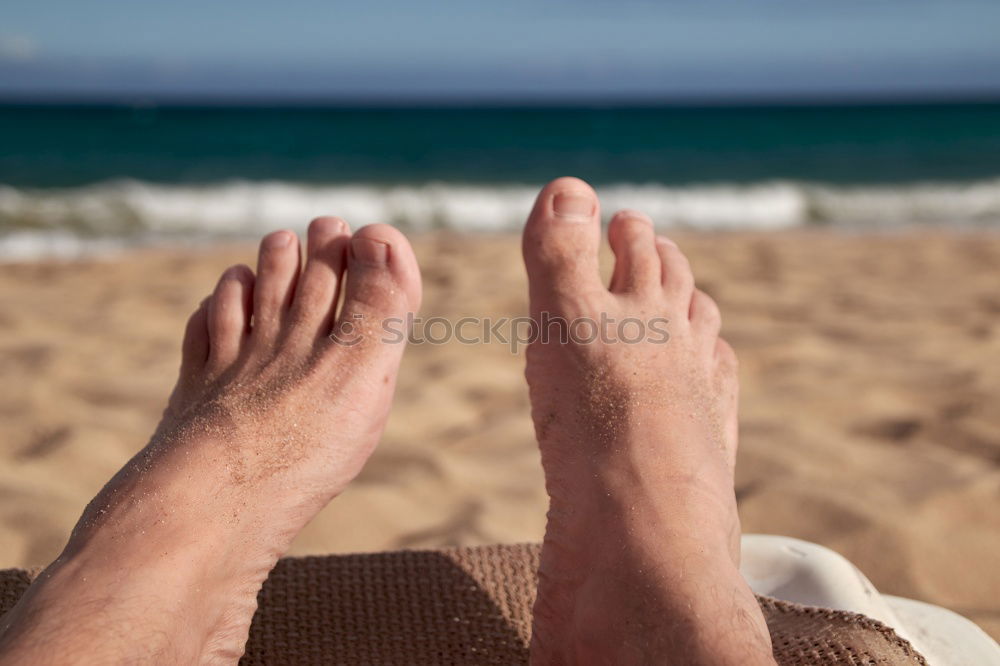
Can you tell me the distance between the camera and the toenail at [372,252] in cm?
148

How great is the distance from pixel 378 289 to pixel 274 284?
227mm

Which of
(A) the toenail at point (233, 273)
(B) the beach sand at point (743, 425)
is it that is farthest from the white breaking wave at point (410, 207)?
(A) the toenail at point (233, 273)

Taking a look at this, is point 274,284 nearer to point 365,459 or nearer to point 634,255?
point 365,459

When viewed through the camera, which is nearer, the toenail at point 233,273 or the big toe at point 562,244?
the big toe at point 562,244

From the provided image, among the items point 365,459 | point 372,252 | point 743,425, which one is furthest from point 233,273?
point 743,425

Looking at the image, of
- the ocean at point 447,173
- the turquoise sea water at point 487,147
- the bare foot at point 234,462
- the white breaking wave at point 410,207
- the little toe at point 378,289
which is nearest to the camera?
the bare foot at point 234,462

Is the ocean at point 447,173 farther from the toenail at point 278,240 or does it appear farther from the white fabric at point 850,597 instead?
the white fabric at point 850,597

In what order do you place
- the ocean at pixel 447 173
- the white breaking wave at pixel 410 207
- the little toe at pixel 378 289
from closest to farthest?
1. the little toe at pixel 378 289
2. the white breaking wave at pixel 410 207
3. the ocean at pixel 447 173

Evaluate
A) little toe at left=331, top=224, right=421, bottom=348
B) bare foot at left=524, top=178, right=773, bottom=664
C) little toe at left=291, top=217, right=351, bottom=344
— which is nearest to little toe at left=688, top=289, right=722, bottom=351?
bare foot at left=524, top=178, right=773, bottom=664

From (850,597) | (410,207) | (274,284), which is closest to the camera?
(850,597)

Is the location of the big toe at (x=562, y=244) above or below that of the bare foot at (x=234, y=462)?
above

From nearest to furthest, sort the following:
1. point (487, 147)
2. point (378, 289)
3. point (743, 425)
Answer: point (378, 289)
point (743, 425)
point (487, 147)

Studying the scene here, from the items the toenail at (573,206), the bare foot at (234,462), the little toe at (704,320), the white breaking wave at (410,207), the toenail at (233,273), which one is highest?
the toenail at (573,206)

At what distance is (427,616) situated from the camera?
1.13m
